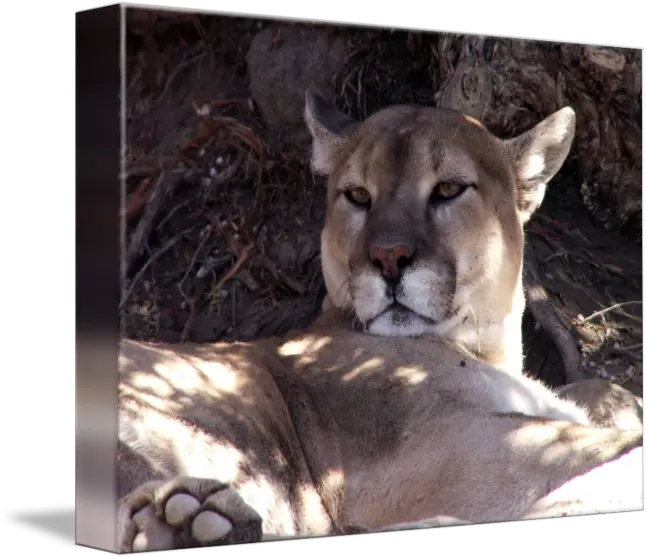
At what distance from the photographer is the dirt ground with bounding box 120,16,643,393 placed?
580cm

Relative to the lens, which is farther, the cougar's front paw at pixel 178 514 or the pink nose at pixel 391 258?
the pink nose at pixel 391 258

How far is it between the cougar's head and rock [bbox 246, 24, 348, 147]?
0.28ft

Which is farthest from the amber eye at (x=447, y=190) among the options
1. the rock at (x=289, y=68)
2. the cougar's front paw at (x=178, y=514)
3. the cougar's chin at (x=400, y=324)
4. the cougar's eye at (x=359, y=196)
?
the cougar's front paw at (x=178, y=514)

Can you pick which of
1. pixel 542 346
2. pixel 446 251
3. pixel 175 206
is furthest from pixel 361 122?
pixel 542 346

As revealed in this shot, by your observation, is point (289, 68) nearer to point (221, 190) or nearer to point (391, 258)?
point (221, 190)

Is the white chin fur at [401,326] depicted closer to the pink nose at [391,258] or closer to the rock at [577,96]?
the pink nose at [391,258]

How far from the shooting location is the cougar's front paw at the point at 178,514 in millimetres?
5281

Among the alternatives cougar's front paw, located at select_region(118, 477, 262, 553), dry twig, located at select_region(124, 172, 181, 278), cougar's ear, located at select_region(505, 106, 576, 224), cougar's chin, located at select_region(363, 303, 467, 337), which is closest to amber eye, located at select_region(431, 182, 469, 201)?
cougar's ear, located at select_region(505, 106, 576, 224)

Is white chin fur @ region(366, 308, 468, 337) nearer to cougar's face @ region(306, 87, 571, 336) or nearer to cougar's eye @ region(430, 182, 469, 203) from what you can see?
cougar's face @ region(306, 87, 571, 336)

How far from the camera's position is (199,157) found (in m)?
6.06

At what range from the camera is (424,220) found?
21.1ft

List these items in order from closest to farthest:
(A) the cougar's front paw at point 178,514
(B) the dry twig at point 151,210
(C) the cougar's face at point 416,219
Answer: (A) the cougar's front paw at point 178,514
(B) the dry twig at point 151,210
(C) the cougar's face at point 416,219

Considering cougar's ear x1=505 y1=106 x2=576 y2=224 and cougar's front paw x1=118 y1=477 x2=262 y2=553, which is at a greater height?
cougar's ear x1=505 y1=106 x2=576 y2=224

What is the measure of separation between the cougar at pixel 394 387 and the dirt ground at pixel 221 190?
0.13m
